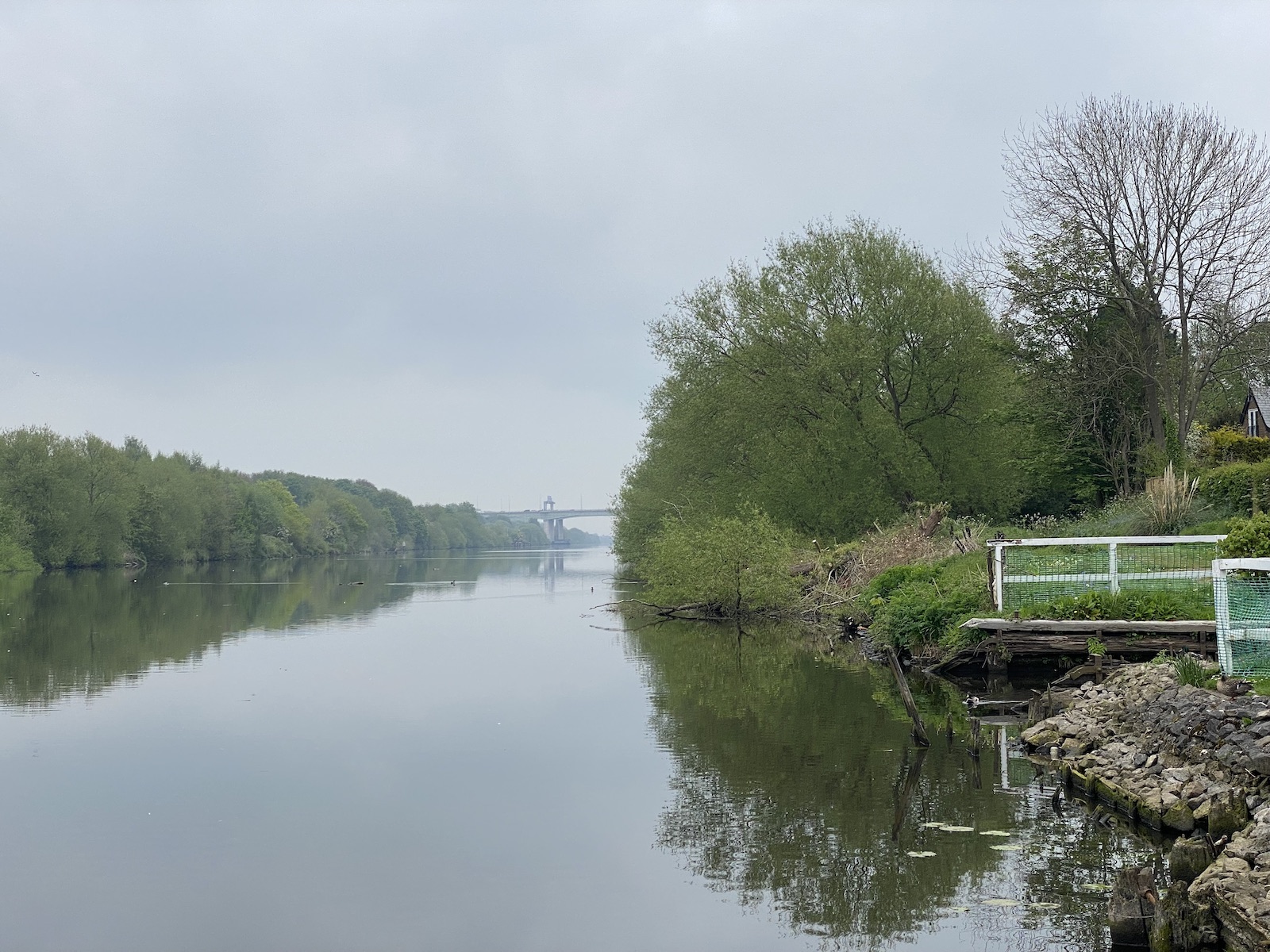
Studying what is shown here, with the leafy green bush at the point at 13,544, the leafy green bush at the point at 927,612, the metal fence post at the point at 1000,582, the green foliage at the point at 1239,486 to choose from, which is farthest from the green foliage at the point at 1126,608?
the leafy green bush at the point at 13,544

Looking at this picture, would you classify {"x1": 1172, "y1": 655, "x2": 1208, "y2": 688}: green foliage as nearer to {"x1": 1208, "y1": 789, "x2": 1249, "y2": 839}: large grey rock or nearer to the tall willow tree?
{"x1": 1208, "y1": 789, "x2": 1249, "y2": 839}: large grey rock

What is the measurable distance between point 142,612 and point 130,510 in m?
47.7

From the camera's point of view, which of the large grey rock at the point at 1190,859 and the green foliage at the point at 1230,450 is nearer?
the large grey rock at the point at 1190,859

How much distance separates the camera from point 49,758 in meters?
14.7

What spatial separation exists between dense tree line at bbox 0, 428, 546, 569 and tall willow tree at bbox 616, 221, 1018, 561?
51210mm

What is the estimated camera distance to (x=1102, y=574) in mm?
19938

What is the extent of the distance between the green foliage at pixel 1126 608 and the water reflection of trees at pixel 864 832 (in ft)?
10.7

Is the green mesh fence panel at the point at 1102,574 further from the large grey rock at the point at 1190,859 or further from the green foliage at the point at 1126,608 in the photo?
the large grey rock at the point at 1190,859

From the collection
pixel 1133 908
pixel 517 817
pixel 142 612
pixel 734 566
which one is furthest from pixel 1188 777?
pixel 142 612

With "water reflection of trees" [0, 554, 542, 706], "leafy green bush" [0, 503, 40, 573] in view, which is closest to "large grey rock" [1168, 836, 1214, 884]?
"water reflection of trees" [0, 554, 542, 706]

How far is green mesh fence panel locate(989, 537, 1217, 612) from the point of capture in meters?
18.9

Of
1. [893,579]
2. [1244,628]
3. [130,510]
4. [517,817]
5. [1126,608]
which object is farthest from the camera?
[130,510]

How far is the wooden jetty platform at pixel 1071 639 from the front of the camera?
16.9m

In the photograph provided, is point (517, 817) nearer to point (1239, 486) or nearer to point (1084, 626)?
point (1084, 626)
